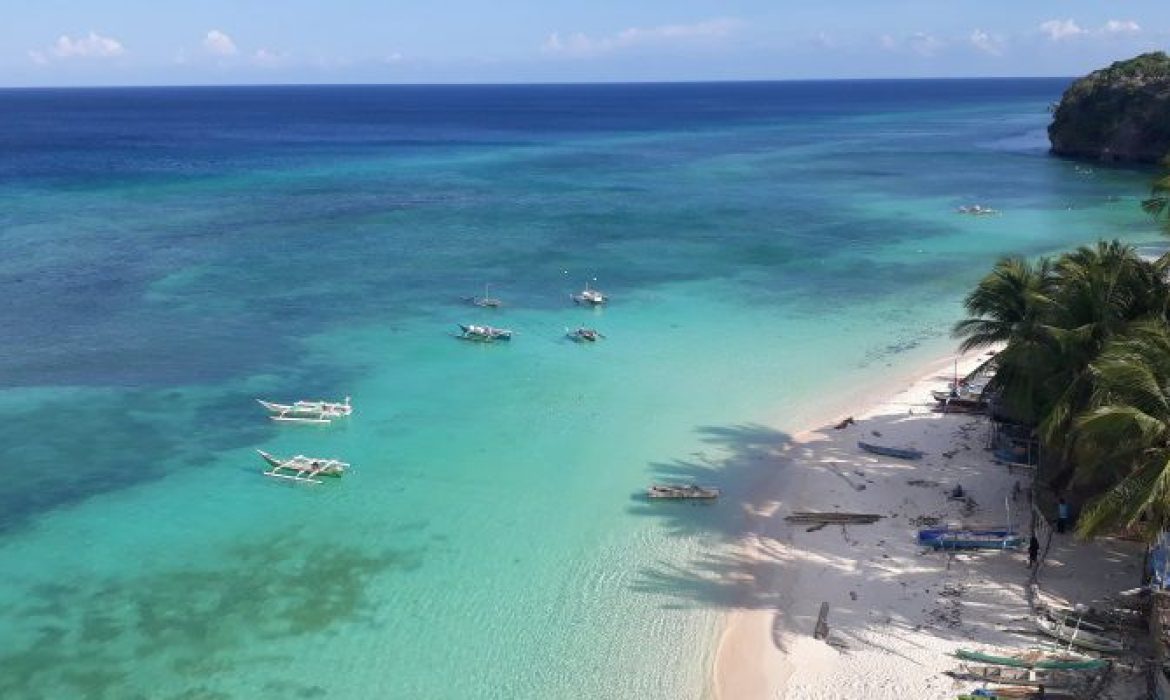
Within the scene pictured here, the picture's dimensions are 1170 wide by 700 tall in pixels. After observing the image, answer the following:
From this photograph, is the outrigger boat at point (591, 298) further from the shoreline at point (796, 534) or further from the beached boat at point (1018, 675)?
the beached boat at point (1018, 675)

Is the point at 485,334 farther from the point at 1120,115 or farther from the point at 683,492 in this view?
the point at 1120,115

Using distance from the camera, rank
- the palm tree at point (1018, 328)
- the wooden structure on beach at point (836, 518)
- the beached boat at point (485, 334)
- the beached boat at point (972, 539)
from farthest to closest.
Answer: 1. the beached boat at point (485, 334)
2. the wooden structure on beach at point (836, 518)
3. the palm tree at point (1018, 328)
4. the beached boat at point (972, 539)

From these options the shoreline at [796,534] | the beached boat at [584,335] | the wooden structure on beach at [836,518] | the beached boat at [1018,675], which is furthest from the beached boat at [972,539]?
the beached boat at [584,335]

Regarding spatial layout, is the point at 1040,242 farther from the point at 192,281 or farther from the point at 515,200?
the point at 192,281

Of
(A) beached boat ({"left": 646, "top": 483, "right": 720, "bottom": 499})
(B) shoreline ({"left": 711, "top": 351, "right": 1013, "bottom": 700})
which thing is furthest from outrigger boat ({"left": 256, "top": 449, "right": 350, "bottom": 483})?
(B) shoreline ({"left": 711, "top": 351, "right": 1013, "bottom": 700})

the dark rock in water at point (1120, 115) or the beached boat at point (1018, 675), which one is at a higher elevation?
the dark rock in water at point (1120, 115)

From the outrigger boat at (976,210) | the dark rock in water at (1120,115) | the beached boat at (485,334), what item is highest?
the dark rock in water at (1120,115)
